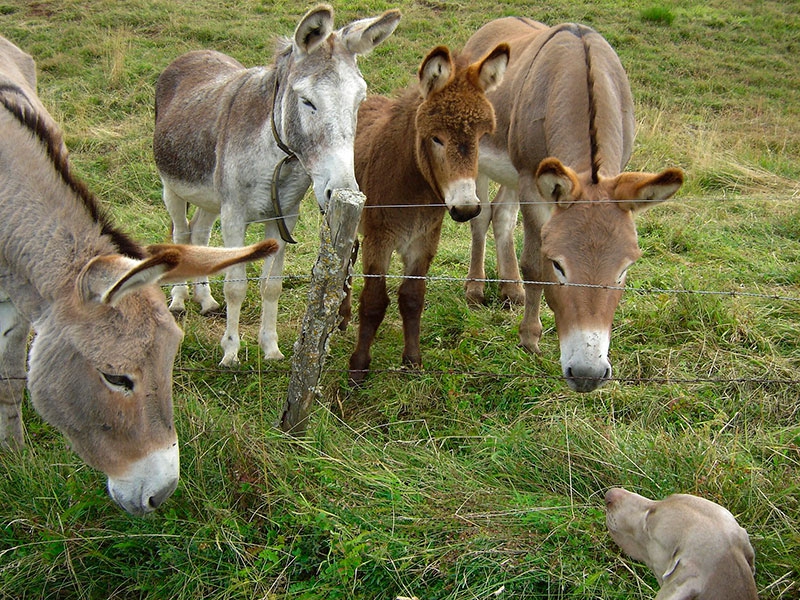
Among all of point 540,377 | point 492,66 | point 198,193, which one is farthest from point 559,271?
point 198,193

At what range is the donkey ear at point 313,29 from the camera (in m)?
3.53

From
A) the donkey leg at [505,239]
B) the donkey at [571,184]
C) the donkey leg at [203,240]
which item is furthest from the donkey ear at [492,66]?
the donkey leg at [203,240]

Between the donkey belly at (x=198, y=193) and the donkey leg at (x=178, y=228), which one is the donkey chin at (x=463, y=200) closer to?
the donkey belly at (x=198, y=193)

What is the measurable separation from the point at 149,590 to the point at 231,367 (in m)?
1.89

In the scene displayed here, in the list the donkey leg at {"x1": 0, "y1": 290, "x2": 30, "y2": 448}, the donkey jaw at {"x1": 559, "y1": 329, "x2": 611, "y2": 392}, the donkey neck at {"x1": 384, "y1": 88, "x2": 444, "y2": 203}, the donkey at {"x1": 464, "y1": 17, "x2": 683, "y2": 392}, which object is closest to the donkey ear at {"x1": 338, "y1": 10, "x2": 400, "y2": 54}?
the donkey neck at {"x1": 384, "y1": 88, "x2": 444, "y2": 203}

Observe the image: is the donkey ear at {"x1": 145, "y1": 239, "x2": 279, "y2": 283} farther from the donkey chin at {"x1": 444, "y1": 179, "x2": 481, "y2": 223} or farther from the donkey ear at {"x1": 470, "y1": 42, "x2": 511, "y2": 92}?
the donkey ear at {"x1": 470, "y1": 42, "x2": 511, "y2": 92}

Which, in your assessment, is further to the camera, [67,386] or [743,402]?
[743,402]

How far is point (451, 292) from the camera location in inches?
205

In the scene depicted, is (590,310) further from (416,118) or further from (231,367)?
(231,367)

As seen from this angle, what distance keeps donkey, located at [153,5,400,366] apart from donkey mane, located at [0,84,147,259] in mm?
701

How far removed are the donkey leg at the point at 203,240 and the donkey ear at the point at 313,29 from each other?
1.81 m

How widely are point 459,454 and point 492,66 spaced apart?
7.26 ft

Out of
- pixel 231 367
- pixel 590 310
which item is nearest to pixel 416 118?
pixel 590 310

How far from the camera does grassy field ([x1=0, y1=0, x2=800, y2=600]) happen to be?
2502 millimetres
